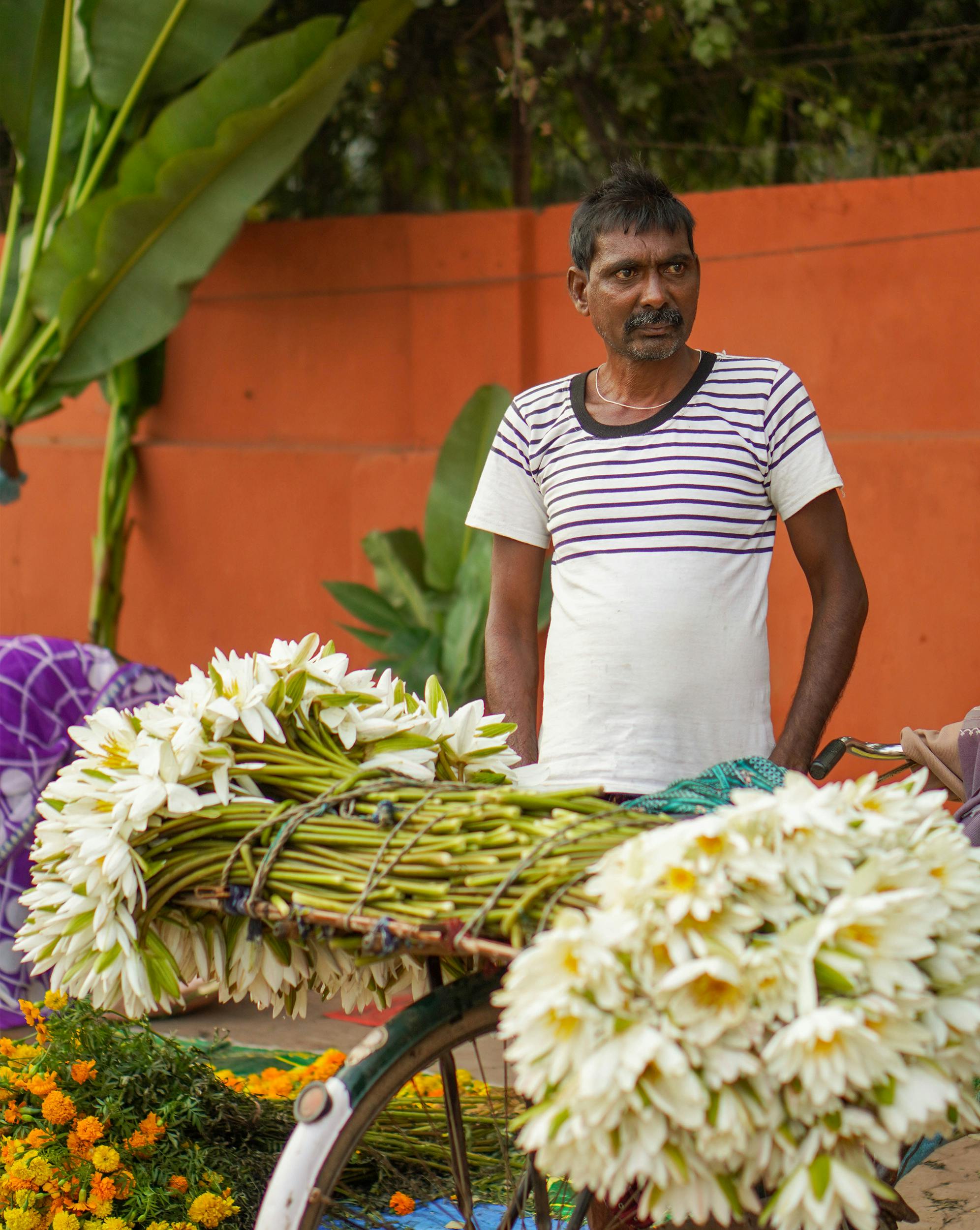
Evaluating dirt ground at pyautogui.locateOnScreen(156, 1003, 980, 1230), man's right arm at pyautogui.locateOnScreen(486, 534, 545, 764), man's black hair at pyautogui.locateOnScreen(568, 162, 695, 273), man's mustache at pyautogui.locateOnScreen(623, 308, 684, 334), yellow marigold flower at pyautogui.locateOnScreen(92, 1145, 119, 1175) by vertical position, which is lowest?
dirt ground at pyautogui.locateOnScreen(156, 1003, 980, 1230)

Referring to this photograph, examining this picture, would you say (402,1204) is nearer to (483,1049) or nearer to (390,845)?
(390,845)

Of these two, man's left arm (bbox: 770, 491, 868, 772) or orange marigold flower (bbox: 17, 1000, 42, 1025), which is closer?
man's left arm (bbox: 770, 491, 868, 772)

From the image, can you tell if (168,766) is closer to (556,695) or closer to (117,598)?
(556,695)

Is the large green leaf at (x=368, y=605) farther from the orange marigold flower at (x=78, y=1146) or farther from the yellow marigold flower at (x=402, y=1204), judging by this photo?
the orange marigold flower at (x=78, y=1146)

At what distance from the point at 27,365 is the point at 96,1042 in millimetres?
3054

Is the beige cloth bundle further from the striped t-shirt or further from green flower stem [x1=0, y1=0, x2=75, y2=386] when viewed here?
green flower stem [x1=0, y1=0, x2=75, y2=386]

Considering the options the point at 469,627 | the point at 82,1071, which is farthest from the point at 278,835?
the point at 469,627

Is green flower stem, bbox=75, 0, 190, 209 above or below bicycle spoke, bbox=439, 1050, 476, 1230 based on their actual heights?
above

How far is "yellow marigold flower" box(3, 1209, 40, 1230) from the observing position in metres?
2.04

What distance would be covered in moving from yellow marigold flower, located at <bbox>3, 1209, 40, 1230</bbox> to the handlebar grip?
4.29 feet

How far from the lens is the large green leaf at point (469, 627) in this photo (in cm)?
416

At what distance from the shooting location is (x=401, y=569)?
438 centimetres

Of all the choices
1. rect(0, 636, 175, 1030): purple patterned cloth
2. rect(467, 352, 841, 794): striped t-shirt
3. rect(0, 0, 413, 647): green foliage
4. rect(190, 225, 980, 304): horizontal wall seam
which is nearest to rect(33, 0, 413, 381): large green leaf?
rect(0, 0, 413, 647): green foliage

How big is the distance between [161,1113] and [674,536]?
1.22 metres
